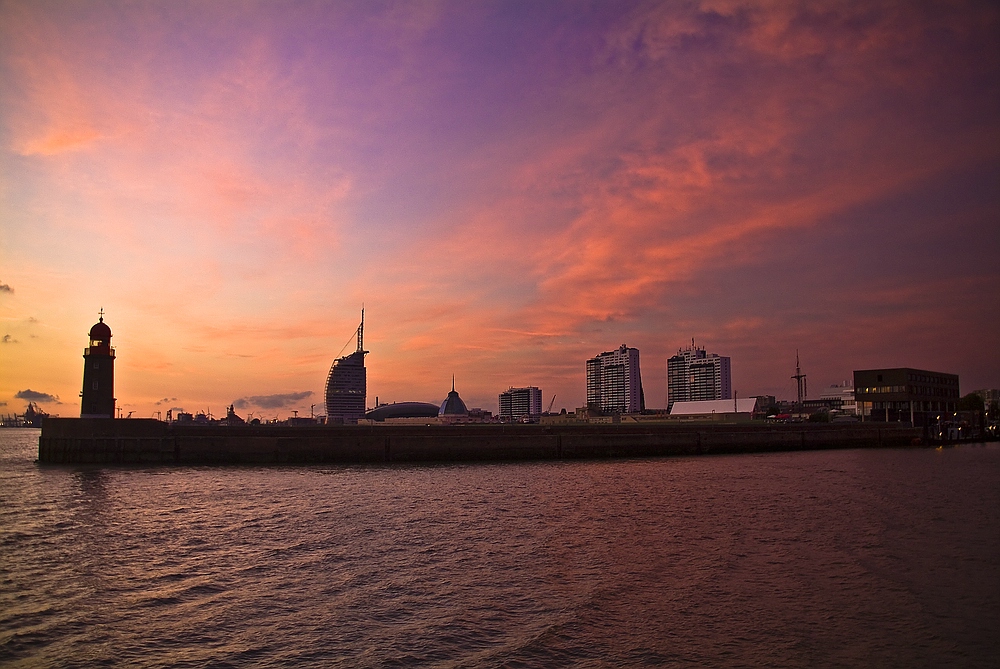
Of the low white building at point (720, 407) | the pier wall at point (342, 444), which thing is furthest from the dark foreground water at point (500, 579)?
the low white building at point (720, 407)

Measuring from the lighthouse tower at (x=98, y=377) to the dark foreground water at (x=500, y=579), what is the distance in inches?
1077

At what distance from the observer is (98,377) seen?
69.3m

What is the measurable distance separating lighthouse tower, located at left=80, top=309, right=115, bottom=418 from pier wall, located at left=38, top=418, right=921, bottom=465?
1.83 metres

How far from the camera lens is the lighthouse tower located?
68688 mm

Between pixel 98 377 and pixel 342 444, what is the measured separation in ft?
88.2

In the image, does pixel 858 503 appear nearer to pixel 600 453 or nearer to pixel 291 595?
pixel 291 595

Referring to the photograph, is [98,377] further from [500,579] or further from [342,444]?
[500,579]

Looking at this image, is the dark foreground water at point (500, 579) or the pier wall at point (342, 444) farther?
the pier wall at point (342, 444)

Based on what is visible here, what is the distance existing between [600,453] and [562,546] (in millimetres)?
58092

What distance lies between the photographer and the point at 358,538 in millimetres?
28547

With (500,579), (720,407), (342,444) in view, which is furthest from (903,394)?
(500,579)

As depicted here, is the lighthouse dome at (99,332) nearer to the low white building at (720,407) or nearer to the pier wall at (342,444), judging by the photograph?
the pier wall at (342,444)

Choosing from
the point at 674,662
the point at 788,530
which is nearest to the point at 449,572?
the point at 674,662

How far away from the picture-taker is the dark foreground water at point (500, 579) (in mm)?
15211
